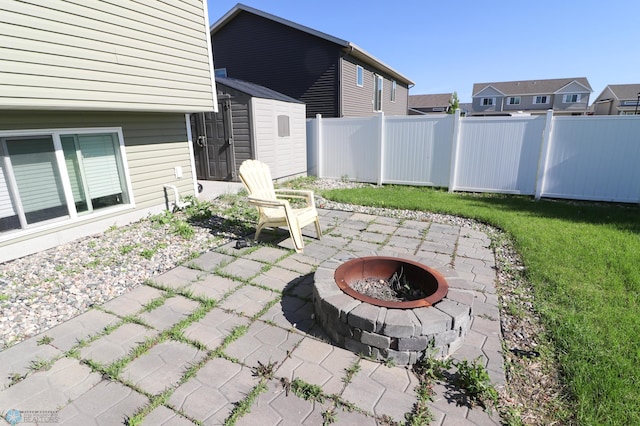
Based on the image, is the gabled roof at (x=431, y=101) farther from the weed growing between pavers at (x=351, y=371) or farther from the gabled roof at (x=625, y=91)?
the weed growing between pavers at (x=351, y=371)

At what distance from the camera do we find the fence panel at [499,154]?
674cm

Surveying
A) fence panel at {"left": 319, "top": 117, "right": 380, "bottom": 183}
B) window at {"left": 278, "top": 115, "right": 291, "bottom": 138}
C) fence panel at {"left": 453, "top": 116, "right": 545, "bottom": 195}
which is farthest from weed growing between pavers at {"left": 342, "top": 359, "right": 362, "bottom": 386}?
window at {"left": 278, "top": 115, "right": 291, "bottom": 138}

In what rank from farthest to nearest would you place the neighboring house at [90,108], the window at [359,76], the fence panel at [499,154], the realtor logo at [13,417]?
the window at [359,76] → the fence panel at [499,154] → the neighboring house at [90,108] → the realtor logo at [13,417]

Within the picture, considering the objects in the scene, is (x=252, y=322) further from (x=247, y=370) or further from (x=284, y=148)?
(x=284, y=148)

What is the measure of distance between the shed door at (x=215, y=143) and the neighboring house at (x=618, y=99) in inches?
1711

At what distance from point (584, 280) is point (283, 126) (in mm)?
6999

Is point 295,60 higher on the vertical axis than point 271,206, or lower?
higher

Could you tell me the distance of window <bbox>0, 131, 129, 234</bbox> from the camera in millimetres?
3758

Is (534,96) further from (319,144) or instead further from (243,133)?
(243,133)

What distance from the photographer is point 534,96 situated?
4131cm

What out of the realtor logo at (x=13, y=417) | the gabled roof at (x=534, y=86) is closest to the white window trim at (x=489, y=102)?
the gabled roof at (x=534, y=86)

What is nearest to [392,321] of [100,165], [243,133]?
[100,165]

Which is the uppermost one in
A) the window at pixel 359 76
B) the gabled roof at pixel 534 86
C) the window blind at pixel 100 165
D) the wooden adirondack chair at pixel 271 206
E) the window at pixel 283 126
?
the gabled roof at pixel 534 86

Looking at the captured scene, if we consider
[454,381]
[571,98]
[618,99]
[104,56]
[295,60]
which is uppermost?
[571,98]
